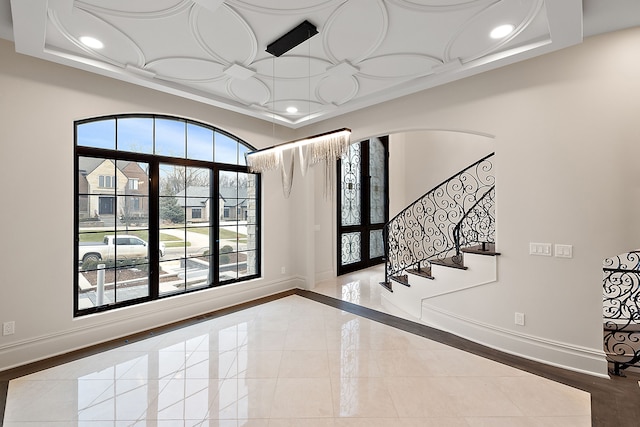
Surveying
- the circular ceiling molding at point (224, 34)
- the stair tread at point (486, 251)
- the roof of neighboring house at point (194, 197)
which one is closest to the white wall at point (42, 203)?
the roof of neighboring house at point (194, 197)

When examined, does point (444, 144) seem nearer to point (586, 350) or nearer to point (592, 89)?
point (592, 89)

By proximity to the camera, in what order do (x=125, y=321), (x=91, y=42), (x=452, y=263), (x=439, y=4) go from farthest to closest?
(x=452, y=263)
(x=125, y=321)
(x=91, y=42)
(x=439, y=4)

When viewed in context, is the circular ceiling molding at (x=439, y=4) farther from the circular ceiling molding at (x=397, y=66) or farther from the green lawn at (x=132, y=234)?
the green lawn at (x=132, y=234)

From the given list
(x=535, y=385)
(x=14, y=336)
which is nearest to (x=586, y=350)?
(x=535, y=385)

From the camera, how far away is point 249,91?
3855 mm

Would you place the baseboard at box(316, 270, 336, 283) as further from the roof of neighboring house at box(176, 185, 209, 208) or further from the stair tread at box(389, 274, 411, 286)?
the roof of neighboring house at box(176, 185, 209, 208)

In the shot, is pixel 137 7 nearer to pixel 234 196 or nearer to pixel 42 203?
pixel 42 203

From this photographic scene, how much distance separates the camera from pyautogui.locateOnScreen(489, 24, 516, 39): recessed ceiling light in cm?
252

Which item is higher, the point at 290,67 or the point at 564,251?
the point at 290,67

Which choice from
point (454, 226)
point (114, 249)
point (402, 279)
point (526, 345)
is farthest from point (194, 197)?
point (454, 226)

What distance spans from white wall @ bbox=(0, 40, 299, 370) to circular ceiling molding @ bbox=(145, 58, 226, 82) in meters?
0.65

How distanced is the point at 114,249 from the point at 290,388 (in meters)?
2.81

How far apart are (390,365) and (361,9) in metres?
3.26

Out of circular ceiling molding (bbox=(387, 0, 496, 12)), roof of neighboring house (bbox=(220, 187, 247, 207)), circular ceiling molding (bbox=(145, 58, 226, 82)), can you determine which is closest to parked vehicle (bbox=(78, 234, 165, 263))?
roof of neighboring house (bbox=(220, 187, 247, 207))
